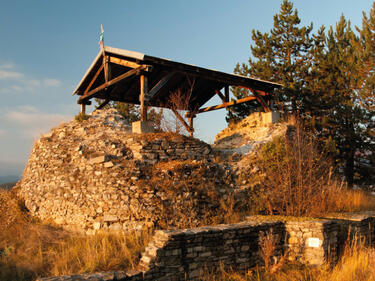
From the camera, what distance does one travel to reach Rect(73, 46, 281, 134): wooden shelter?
1063 centimetres

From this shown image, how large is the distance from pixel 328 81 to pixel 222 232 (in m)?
11.4

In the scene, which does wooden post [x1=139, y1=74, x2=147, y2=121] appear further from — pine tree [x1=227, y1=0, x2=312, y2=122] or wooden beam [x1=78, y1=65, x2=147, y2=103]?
pine tree [x1=227, y1=0, x2=312, y2=122]

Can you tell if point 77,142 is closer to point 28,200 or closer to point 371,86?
point 28,200

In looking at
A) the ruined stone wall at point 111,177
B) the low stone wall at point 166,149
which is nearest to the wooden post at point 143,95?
the ruined stone wall at point 111,177

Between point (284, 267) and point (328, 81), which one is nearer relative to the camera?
point (284, 267)

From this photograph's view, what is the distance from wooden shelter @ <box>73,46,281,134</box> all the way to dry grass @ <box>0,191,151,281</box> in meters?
4.58

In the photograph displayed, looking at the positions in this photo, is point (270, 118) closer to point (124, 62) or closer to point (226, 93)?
point (226, 93)

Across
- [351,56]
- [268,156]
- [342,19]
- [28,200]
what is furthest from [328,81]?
[28,200]

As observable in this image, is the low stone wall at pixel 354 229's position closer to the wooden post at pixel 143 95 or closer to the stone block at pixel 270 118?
the stone block at pixel 270 118

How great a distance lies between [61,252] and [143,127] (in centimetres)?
480

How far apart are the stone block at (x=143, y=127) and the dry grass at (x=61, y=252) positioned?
12.8 ft

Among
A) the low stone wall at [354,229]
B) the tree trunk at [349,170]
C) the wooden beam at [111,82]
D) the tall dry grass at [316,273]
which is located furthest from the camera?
the tree trunk at [349,170]

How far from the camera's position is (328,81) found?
14602 millimetres

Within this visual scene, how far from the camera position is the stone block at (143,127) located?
10.3 m
